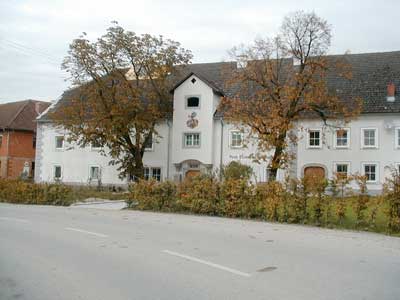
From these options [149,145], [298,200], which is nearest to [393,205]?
[298,200]

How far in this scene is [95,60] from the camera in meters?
35.0

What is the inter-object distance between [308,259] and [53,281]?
4.93 meters

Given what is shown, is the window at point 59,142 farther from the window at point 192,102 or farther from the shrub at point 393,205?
the shrub at point 393,205

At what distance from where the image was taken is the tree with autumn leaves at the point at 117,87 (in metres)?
34.6

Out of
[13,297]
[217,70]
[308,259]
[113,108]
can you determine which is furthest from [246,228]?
[217,70]

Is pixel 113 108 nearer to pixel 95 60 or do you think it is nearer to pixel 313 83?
pixel 95 60

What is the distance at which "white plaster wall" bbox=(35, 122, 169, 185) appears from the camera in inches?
1581

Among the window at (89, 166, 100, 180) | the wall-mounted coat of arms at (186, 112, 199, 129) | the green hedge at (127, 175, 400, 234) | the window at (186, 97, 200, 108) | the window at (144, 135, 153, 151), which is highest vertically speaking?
the window at (186, 97, 200, 108)

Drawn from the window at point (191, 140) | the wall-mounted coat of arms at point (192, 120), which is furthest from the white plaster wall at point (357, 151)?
the wall-mounted coat of arms at point (192, 120)

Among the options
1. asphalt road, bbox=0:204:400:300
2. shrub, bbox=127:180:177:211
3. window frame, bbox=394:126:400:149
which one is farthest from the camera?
window frame, bbox=394:126:400:149

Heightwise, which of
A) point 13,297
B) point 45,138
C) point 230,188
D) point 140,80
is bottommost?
point 13,297

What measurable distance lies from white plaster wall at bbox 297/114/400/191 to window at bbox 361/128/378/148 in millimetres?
224

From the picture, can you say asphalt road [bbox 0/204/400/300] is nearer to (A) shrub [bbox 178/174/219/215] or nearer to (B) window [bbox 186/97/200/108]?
(A) shrub [bbox 178/174/219/215]

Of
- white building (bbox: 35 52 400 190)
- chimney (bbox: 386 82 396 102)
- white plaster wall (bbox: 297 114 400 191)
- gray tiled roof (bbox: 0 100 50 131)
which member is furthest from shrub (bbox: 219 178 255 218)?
gray tiled roof (bbox: 0 100 50 131)
